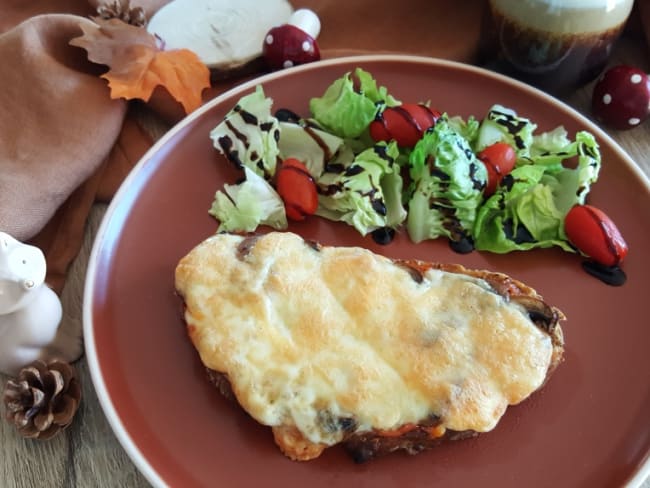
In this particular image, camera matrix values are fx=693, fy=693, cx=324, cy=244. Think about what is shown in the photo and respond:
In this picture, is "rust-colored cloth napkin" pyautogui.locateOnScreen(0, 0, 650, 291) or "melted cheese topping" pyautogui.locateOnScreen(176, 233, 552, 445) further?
"rust-colored cloth napkin" pyautogui.locateOnScreen(0, 0, 650, 291)

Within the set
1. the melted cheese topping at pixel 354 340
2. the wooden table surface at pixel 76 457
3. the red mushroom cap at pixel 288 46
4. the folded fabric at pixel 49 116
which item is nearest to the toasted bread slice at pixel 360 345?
the melted cheese topping at pixel 354 340

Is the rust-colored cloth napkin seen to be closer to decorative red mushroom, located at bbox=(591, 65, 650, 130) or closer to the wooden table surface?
the wooden table surface

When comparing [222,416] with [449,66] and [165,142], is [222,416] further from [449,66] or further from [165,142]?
[449,66]

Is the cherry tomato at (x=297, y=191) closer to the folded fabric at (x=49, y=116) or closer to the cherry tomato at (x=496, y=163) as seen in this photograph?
the cherry tomato at (x=496, y=163)

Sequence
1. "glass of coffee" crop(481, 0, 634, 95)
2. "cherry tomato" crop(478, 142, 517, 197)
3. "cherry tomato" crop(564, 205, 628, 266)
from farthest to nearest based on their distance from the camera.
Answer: "glass of coffee" crop(481, 0, 634, 95) → "cherry tomato" crop(478, 142, 517, 197) → "cherry tomato" crop(564, 205, 628, 266)

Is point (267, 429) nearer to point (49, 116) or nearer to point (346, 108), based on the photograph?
point (346, 108)

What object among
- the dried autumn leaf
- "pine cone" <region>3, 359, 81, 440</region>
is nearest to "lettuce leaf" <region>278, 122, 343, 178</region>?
the dried autumn leaf

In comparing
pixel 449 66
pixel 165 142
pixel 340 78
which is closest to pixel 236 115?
pixel 165 142
